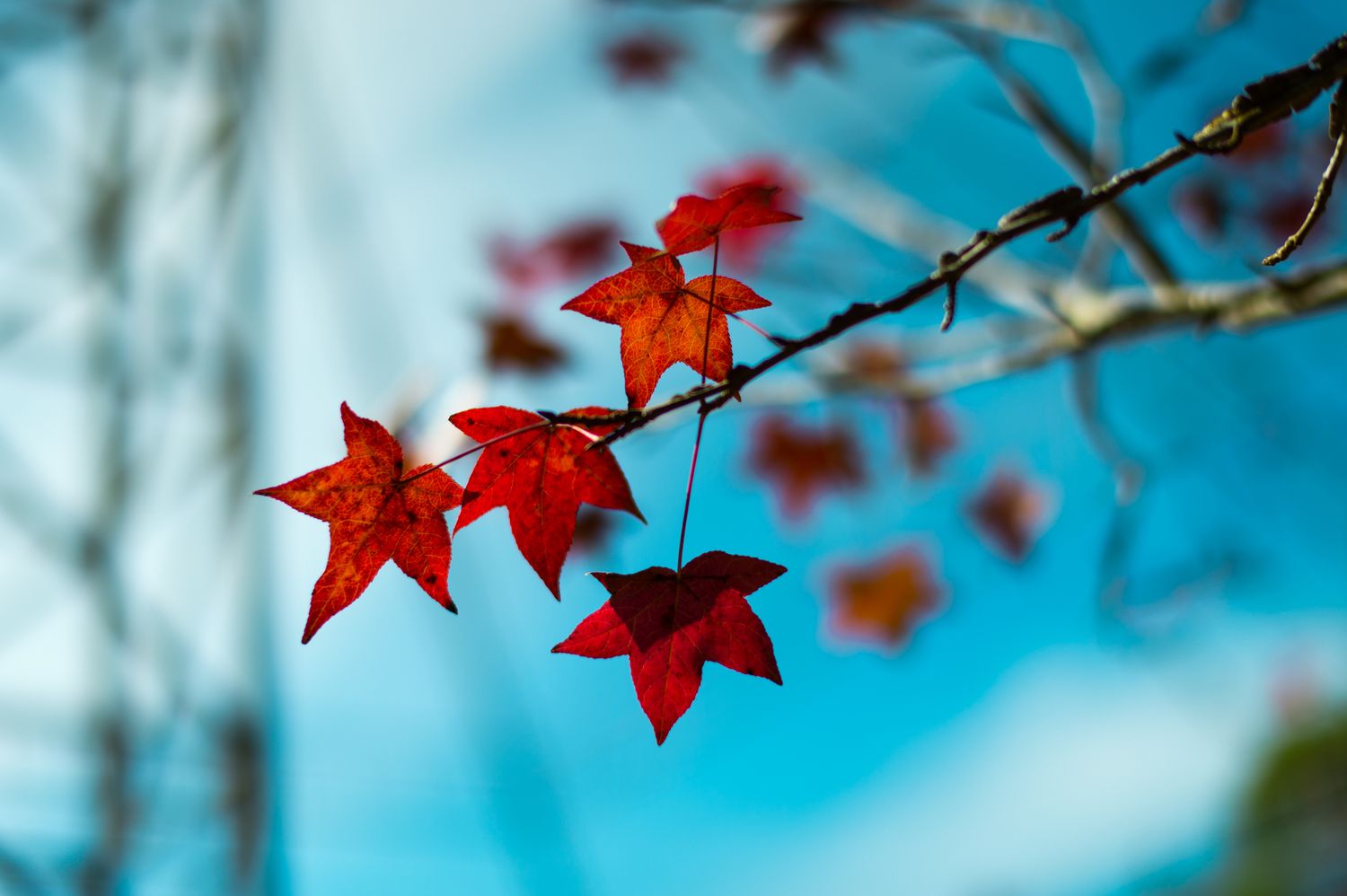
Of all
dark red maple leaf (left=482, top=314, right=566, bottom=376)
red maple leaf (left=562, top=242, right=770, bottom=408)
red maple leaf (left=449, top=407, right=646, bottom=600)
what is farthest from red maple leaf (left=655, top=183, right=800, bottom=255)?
dark red maple leaf (left=482, top=314, right=566, bottom=376)

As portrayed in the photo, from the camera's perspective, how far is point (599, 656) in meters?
0.59

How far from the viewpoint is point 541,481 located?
58 cm

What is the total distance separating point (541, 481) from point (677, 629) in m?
0.15

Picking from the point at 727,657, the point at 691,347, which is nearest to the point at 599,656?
the point at 727,657

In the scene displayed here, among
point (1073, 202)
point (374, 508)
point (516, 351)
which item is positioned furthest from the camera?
point (516, 351)

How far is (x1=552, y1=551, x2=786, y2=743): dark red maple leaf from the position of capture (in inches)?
22.6

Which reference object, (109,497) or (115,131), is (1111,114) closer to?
(109,497)

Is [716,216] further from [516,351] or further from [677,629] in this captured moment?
[516,351]

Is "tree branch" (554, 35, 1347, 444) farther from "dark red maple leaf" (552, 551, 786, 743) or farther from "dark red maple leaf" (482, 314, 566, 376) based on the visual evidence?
"dark red maple leaf" (482, 314, 566, 376)

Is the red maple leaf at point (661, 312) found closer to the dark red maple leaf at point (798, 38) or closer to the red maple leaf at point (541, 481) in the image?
the red maple leaf at point (541, 481)

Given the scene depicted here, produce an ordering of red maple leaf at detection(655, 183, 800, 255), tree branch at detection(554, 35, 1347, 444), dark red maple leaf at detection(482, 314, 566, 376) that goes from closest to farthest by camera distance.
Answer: tree branch at detection(554, 35, 1347, 444) < red maple leaf at detection(655, 183, 800, 255) < dark red maple leaf at detection(482, 314, 566, 376)

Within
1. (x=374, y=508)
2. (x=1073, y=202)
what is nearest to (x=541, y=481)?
(x=374, y=508)

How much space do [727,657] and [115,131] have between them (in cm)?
316

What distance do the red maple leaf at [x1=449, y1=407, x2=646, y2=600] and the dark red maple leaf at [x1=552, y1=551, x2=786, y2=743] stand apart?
0.05m
